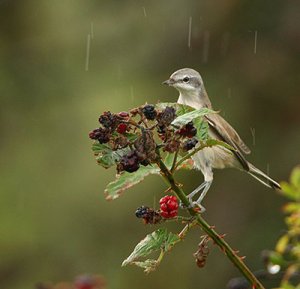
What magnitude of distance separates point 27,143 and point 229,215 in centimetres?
203

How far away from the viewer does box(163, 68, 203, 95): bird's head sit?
4.60 metres

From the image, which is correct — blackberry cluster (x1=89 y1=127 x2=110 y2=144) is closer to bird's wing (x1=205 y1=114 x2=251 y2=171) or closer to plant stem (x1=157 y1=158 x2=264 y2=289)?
plant stem (x1=157 y1=158 x2=264 y2=289)

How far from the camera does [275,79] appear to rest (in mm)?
7996

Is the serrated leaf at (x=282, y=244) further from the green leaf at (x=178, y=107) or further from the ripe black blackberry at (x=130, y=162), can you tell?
the green leaf at (x=178, y=107)

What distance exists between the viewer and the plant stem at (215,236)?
1.56 metres

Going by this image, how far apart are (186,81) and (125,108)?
99.8 inches

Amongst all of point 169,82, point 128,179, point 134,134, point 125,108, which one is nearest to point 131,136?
point 134,134

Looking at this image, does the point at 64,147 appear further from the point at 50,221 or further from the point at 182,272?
the point at 182,272

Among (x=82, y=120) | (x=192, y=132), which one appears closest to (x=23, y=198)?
(x=82, y=120)

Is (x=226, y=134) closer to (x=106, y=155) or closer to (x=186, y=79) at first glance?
(x=186, y=79)

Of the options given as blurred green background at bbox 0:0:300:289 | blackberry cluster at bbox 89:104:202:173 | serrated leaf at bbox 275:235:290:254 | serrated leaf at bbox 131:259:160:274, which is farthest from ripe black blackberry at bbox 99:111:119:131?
blurred green background at bbox 0:0:300:289

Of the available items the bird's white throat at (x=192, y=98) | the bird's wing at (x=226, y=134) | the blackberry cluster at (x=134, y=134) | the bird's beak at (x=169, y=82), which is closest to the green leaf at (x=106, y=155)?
the blackberry cluster at (x=134, y=134)

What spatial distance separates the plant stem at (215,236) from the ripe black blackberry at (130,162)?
0.05 metres

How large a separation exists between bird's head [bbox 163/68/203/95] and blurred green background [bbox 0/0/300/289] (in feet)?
7.98
